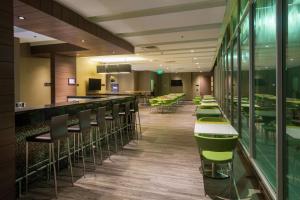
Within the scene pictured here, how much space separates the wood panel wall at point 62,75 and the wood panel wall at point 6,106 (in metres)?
6.19

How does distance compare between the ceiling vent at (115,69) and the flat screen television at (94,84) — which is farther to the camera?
the ceiling vent at (115,69)

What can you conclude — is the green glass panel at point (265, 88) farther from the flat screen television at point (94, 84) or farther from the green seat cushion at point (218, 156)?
the flat screen television at point (94, 84)

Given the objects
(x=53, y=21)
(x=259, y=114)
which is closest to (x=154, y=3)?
(x=53, y=21)

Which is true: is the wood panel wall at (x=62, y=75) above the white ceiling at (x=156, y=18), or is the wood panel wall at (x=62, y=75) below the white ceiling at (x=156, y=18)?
below

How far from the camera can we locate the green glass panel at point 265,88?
194cm

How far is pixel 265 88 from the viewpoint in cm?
227

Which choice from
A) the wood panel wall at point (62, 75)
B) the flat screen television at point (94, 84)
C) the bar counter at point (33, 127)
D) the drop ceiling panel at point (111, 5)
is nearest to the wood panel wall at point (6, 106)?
the bar counter at point (33, 127)

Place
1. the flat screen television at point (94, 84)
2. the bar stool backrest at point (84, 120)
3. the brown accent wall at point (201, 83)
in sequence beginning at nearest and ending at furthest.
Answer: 1. the bar stool backrest at point (84, 120)
2. the flat screen television at point (94, 84)
3. the brown accent wall at point (201, 83)

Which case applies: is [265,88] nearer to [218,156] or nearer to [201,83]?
[218,156]

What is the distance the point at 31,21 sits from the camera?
433 centimetres

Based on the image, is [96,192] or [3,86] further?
[96,192]

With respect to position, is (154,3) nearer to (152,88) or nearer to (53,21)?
(53,21)

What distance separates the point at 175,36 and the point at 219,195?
194 inches

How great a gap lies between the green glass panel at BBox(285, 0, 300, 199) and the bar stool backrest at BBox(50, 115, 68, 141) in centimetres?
255
